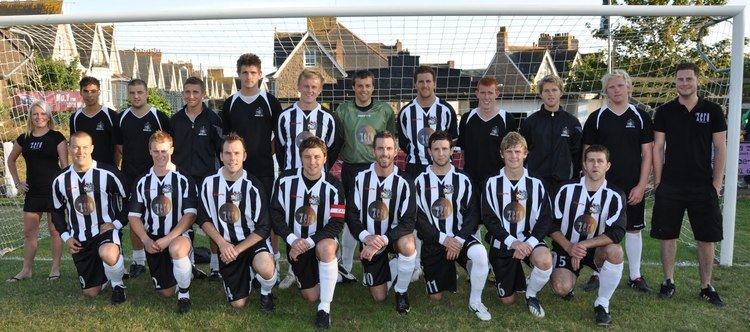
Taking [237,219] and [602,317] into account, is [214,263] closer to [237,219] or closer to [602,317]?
[237,219]

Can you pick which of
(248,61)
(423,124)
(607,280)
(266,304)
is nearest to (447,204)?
(423,124)

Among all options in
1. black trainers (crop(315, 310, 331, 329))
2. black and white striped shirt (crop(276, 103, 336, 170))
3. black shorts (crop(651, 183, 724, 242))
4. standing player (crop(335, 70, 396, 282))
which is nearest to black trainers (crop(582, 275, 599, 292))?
black shorts (crop(651, 183, 724, 242))

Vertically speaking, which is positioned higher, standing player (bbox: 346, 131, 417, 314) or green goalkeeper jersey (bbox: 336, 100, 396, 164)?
green goalkeeper jersey (bbox: 336, 100, 396, 164)

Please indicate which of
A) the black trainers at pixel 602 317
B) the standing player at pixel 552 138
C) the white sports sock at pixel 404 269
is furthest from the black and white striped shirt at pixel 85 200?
the black trainers at pixel 602 317

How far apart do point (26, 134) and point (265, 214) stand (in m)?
2.29

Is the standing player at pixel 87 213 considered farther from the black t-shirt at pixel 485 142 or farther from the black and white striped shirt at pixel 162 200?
the black t-shirt at pixel 485 142

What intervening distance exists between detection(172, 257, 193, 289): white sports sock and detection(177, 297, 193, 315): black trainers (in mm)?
87

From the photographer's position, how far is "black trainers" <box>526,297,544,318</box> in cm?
345

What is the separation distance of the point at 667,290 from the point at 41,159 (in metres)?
4.87

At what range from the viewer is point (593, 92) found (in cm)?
625

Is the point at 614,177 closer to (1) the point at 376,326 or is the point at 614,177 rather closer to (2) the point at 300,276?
(1) the point at 376,326

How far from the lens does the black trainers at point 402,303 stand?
351 cm

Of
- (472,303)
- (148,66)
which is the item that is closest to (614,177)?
(472,303)

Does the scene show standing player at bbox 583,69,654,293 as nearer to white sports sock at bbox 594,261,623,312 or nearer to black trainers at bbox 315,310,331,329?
white sports sock at bbox 594,261,623,312
